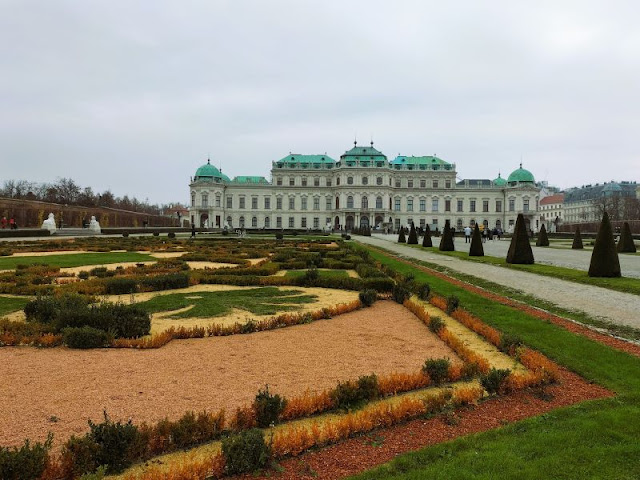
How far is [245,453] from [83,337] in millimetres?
4163

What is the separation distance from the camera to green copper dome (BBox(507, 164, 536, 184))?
85.7 meters

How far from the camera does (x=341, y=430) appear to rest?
413 centimetres

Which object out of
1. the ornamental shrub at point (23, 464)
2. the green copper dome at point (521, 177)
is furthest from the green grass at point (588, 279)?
the green copper dome at point (521, 177)

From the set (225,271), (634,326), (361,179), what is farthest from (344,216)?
(634,326)

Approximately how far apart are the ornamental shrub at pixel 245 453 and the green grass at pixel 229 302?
5.46 meters

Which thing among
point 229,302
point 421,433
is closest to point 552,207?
point 229,302

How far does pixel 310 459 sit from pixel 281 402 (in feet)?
2.29

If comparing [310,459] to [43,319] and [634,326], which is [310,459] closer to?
[43,319]

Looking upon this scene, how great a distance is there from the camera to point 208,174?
285 ft

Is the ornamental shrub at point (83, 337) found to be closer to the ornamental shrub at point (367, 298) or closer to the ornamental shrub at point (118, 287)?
the ornamental shrub at point (118, 287)

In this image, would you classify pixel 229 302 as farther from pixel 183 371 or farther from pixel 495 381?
pixel 495 381

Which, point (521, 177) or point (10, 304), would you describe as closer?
point (10, 304)

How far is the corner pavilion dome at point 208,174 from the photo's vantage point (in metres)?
85.9

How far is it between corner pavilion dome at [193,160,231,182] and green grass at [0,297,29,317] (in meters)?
77.0
